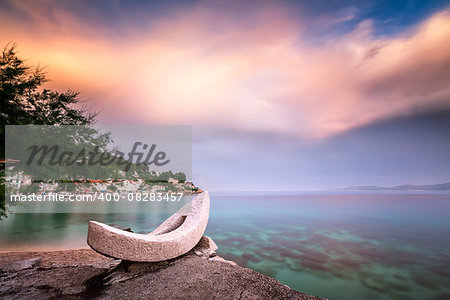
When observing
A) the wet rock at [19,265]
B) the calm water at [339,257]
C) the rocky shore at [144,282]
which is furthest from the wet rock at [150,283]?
the calm water at [339,257]

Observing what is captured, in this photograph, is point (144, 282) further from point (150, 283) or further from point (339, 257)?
point (339, 257)

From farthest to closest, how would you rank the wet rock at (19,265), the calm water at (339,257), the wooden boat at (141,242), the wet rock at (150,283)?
the calm water at (339,257), the wet rock at (19,265), the wooden boat at (141,242), the wet rock at (150,283)

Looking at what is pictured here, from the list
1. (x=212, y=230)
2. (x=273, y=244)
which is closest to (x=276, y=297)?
(x=273, y=244)

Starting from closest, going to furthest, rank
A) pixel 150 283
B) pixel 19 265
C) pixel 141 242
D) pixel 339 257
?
pixel 150 283 < pixel 141 242 < pixel 19 265 < pixel 339 257

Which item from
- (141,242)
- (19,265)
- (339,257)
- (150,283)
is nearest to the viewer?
(150,283)

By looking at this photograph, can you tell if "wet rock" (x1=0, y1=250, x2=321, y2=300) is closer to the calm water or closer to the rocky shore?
the rocky shore

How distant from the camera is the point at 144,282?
144 inches

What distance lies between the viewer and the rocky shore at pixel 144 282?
3.27 metres

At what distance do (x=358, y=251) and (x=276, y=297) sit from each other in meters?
10.2

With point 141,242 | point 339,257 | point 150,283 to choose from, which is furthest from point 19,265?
point 339,257

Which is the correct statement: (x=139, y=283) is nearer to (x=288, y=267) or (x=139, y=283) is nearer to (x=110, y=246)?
(x=110, y=246)

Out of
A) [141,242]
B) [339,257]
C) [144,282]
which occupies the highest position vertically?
[141,242]

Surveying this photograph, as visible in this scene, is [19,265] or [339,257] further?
[339,257]

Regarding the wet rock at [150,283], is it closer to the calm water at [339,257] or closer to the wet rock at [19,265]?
the wet rock at [19,265]
